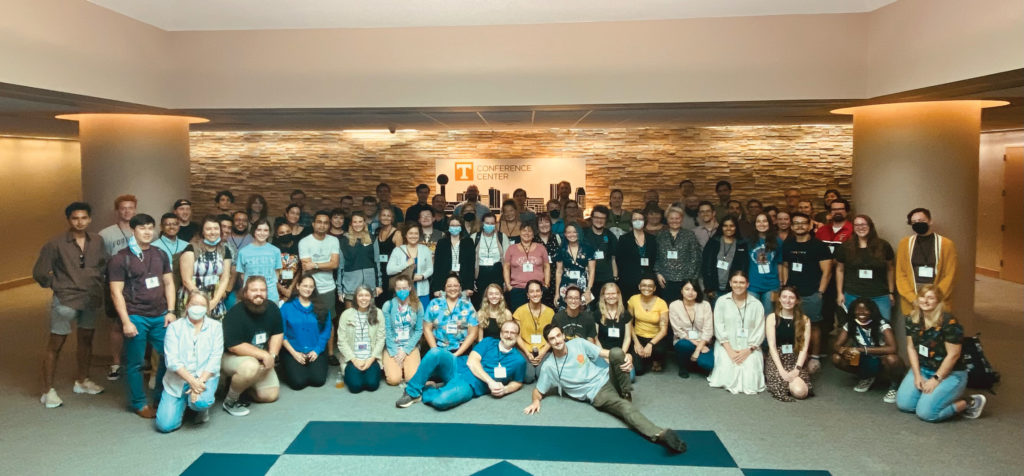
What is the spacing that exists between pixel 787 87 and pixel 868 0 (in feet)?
3.58

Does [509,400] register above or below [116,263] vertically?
below

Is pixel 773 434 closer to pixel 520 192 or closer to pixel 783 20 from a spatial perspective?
pixel 783 20

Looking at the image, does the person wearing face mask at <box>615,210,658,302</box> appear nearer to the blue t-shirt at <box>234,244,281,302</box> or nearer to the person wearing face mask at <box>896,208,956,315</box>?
the person wearing face mask at <box>896,208,956,315</box>

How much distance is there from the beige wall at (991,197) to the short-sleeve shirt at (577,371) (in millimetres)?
11307

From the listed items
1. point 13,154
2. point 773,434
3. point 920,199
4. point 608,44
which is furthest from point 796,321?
point 13,154

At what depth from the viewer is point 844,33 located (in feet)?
23.1

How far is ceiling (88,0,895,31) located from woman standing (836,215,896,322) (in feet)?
7.66

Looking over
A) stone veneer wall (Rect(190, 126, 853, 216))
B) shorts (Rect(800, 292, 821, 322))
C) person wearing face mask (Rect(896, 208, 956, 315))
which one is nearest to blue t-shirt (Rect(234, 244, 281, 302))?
shorts (Rect(800, 292, 821, 322))

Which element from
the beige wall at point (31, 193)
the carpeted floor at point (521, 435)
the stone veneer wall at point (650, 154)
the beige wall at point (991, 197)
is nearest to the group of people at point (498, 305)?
the carpeted floor at point (521, 435)

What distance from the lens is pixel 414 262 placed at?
7512mm

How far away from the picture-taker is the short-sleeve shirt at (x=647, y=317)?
739cm

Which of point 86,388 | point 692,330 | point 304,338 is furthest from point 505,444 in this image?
point 86,388

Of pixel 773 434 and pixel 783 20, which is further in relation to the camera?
pixel 783 20

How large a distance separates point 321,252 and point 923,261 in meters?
6.24
